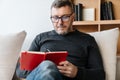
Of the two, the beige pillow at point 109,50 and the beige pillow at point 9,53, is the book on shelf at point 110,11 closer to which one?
the beige pillow at point 109,50

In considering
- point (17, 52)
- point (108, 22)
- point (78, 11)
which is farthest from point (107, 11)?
point (17, 52)

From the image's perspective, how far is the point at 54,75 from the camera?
1.18m

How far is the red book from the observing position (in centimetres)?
129

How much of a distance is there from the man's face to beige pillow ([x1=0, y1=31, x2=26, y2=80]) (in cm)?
29

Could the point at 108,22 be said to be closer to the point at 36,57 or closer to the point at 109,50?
the point at 109,50

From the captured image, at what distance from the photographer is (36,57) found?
1.31 metres

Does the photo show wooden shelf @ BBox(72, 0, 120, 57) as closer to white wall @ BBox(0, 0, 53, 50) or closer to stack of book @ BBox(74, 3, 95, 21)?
stack of book @ BBox(74, 3, 95, 21)

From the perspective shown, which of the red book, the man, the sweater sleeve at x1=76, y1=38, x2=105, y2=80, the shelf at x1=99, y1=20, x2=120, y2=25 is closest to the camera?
the red book

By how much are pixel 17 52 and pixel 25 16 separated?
1.97ft

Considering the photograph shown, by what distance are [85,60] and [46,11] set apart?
2.51 feet

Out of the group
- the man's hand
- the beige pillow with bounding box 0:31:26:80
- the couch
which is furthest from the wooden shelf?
the man's hand

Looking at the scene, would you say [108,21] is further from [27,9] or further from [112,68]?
[27,9]

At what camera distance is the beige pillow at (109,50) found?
5.35 ft

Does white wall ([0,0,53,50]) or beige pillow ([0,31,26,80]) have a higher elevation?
white wall ([0,0,53,50])
